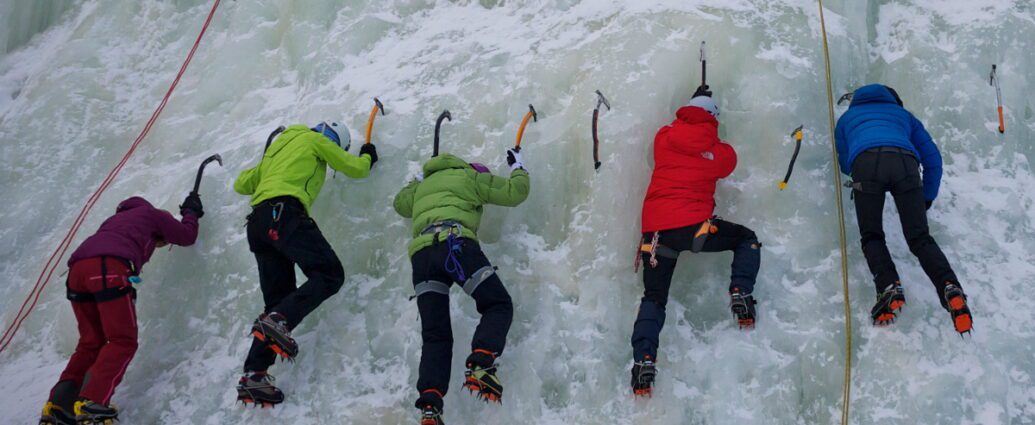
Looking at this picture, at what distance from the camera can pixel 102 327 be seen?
5.09m

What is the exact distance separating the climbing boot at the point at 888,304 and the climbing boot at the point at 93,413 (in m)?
4.64

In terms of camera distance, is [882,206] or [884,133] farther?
[884,133]

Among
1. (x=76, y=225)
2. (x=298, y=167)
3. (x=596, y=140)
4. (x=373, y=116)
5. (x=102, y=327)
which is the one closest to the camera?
(x=102, y=327)

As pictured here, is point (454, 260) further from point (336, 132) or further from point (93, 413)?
point (93, 413)

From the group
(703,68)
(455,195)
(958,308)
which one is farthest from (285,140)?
(958,308)

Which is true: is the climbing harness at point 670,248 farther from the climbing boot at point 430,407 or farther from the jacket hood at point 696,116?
the climbing boot at point 430,407

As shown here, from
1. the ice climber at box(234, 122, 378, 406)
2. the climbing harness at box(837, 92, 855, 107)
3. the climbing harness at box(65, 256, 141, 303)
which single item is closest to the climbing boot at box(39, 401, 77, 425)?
the climbing harness at box(65, 256, 141, 303)

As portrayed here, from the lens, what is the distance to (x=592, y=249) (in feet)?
17.3

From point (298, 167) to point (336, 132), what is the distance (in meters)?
0.58

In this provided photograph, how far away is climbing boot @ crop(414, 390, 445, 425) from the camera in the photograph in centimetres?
416

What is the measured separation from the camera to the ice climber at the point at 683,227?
460 cm

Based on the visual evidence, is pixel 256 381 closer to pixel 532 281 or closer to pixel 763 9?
pixel 532 281

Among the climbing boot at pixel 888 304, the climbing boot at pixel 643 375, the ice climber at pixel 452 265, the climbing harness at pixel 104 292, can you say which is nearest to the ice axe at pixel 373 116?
the ice climber at pixel 452 265

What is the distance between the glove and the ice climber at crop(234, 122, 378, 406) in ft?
3.48
